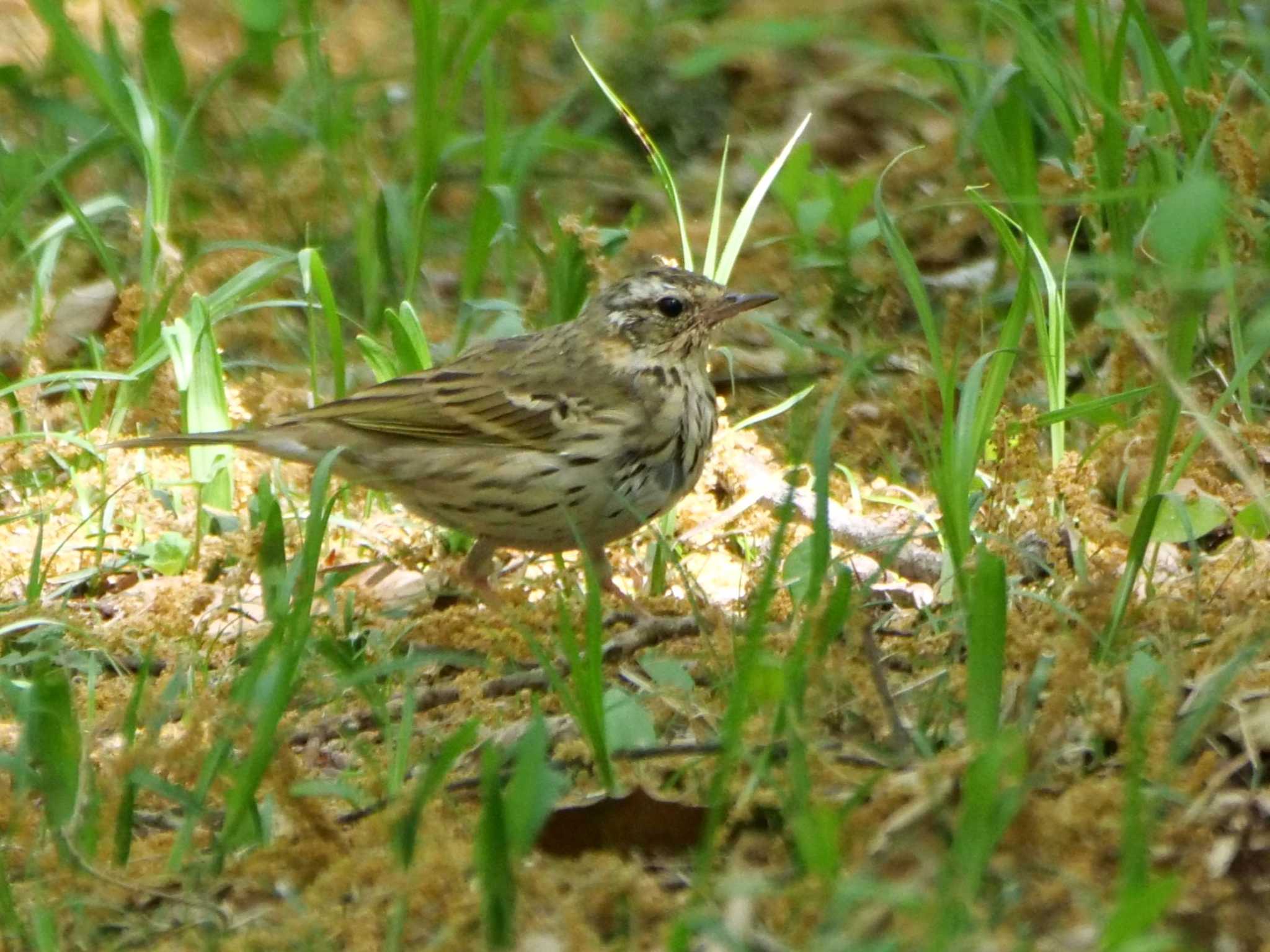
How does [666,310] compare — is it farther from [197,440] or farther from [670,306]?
[197,440]

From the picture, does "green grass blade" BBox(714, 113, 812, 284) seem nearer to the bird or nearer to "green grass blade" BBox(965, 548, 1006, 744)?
the bird

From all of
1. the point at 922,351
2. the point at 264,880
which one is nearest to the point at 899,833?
the point at 264,880

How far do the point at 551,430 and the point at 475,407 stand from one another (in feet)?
0.81

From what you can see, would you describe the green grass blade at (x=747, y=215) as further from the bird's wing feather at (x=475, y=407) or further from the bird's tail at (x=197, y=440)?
the bird's tail at (x=197, y=440)

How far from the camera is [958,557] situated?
14.5ft

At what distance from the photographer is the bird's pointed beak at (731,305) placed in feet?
19.3

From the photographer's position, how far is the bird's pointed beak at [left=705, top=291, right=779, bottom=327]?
589 centimetres

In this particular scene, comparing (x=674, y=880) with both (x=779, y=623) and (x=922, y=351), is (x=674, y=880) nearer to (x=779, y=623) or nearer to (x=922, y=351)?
(x=779, y=623)

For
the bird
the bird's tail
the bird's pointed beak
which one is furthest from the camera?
the bird's pointed beak

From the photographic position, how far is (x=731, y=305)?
6.00 m

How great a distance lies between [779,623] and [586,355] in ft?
4.85

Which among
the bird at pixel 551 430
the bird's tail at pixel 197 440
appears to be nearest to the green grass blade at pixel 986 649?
the bird at pixel 551 430

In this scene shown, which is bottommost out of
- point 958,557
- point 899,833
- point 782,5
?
point 899,833

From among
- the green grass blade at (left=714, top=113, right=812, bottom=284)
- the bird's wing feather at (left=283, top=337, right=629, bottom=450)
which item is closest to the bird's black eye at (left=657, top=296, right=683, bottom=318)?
the green grass blade at (left=714, top=113, right=812, bottom=284)
